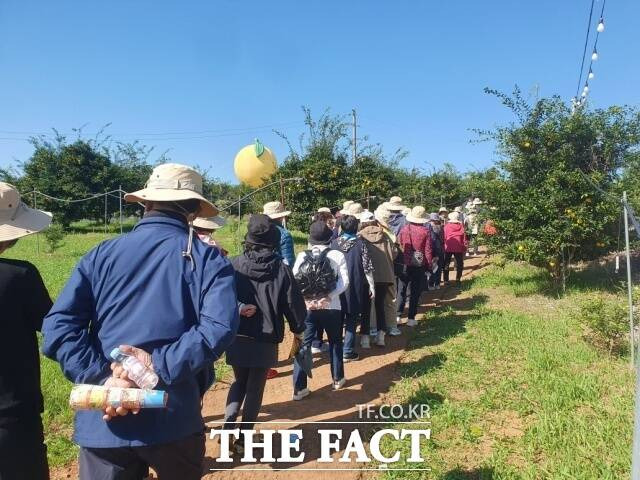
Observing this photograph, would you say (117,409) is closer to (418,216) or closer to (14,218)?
(14,218)

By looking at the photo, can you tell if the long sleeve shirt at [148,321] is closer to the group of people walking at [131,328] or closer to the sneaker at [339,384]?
the group of people walking at [131,328]

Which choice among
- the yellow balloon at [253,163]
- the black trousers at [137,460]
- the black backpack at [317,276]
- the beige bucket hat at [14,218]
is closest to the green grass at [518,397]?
the black backpack at [317,276]

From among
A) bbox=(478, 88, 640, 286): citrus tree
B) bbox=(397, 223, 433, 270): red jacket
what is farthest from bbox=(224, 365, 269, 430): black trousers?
bbox=(478, 88, 640, 286): citrus tree

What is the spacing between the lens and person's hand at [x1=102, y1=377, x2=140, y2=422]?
1.67 meters

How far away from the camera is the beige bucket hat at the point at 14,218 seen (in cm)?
217

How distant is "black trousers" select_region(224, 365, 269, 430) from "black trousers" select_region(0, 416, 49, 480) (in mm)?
1493

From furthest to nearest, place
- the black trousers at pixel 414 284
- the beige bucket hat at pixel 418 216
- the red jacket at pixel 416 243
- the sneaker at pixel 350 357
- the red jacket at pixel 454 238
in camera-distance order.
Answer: the red jacket at pixel 454 238 → the beige bucket hat at pixel 418 216 → the black trousers at pixel 414 284 → the red jacket at pixel 416 243 → the sneaker at pixel 350 357

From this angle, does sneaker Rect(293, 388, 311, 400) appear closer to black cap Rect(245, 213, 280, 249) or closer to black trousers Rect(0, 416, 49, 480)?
black cap Rect(245, 213, 280, 249)

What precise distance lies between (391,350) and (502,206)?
3.80 m

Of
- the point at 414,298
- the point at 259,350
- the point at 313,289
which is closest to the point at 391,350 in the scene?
the point at 414,298

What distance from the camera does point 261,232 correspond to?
3.46m

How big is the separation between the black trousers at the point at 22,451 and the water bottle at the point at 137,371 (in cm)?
67

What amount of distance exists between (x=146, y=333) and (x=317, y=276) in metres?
2.62

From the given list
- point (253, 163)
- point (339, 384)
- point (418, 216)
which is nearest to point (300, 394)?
point (339, 384)
